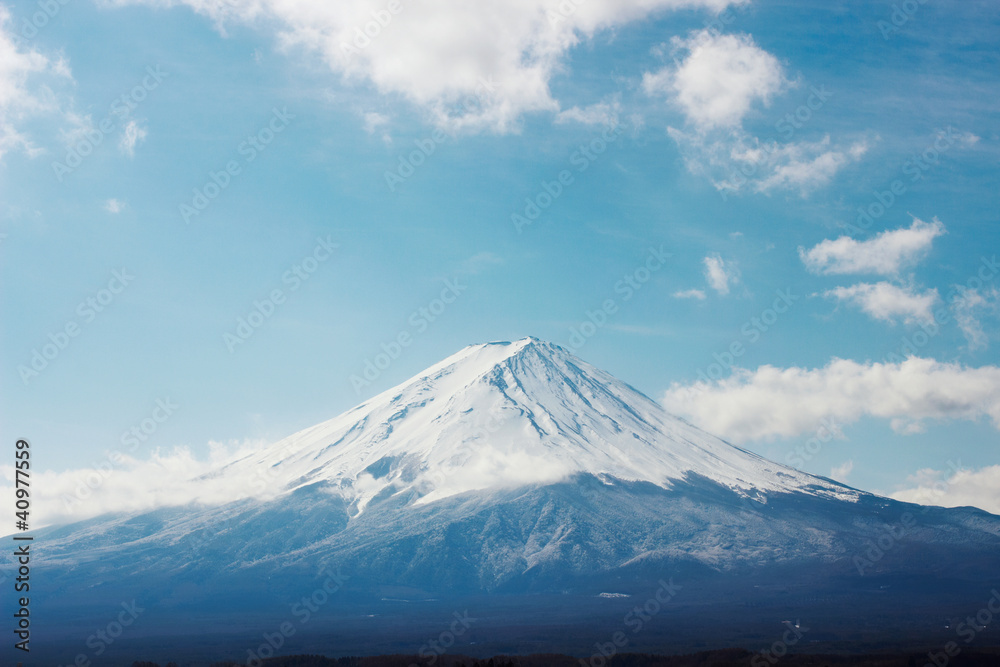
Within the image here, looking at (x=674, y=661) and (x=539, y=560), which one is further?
(x=539, y=560)

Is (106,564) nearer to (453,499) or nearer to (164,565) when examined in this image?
(164,565)

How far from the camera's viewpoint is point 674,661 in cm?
8406

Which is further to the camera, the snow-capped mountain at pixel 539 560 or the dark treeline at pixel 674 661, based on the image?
the snow-capped mountain at pixel 539 560

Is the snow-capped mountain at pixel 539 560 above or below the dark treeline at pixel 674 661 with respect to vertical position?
above

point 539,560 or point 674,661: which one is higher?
point 539,560

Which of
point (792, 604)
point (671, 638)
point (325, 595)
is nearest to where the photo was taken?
point (671, 638)

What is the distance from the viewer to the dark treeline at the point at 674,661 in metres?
77.1

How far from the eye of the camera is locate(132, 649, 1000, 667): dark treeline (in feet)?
253

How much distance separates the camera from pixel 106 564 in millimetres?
183750

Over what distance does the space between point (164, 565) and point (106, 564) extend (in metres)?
12.9

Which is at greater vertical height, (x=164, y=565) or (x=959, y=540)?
(x=164, y=565)

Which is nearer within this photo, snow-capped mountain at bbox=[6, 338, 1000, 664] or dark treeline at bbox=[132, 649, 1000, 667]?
dark treeline at bbox=[132, 649, 1000, 667]

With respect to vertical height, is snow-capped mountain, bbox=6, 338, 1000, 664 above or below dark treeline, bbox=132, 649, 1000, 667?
above

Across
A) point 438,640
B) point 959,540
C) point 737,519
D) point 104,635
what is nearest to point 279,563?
point 104,635
